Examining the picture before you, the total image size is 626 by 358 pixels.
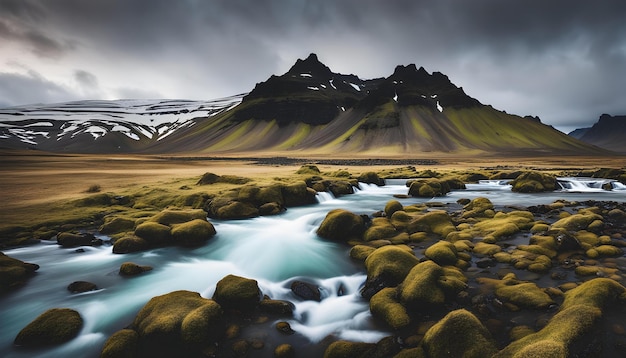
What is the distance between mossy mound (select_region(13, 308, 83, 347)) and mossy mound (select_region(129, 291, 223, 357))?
1700 millimetres

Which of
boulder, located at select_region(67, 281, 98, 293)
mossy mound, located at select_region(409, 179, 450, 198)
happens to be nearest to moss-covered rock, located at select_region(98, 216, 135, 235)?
boulder, located at select_region(67, 281, 98, 293)

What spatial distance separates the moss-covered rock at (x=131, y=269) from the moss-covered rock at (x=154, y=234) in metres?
2.25

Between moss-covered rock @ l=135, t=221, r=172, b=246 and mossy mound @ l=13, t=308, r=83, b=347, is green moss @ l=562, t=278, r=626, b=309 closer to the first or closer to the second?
mossy mound @ l=13, t=308, r=83, b=347

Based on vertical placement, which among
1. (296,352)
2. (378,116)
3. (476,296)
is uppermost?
(378,116)

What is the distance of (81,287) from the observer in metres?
10.7

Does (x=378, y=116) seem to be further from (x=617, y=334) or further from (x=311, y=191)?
(x=617, y=334)

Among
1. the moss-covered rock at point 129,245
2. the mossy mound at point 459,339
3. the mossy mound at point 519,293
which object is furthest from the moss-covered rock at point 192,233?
the mossy mound at point 519,293

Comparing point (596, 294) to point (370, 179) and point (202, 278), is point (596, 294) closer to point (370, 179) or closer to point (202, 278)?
point (202, 278)

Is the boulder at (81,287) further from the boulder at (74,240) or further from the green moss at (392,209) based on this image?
the green moss at (392,209)

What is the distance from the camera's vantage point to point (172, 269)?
40.8 ft

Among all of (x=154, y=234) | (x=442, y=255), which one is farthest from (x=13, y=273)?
(x=442, y=255)

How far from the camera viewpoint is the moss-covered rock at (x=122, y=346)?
6.79m

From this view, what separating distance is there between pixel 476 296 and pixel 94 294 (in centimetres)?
1176

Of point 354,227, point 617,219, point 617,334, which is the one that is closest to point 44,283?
point 354,227
